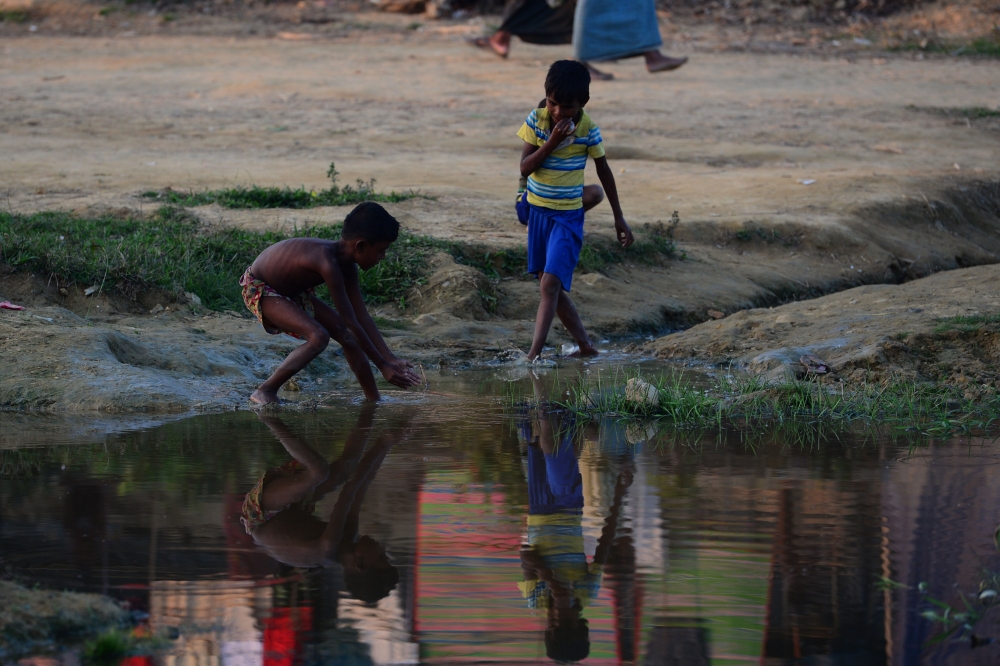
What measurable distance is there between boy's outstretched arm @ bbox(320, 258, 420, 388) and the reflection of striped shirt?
1.25 metres

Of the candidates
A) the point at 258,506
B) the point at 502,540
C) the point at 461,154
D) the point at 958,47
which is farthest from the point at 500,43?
A: the point at 502,540

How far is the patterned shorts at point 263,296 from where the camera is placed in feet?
15.8

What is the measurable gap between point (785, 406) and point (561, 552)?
211 centimetres

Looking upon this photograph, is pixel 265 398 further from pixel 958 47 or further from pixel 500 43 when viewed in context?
pixel 958 47

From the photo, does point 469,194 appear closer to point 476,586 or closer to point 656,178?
point 656,178

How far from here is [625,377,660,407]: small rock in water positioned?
467 centimetres

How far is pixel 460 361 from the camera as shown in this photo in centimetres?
593

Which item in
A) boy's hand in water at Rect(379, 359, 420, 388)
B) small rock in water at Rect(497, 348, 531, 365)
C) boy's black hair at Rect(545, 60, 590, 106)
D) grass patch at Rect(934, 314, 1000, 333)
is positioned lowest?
small rock in water at Rect(497, 348, 531, 365)

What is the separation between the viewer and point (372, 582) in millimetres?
2701

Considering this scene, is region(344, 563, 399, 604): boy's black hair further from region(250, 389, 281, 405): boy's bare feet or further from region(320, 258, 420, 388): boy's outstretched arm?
region(250, 389, 281, 405): boy's bare feet

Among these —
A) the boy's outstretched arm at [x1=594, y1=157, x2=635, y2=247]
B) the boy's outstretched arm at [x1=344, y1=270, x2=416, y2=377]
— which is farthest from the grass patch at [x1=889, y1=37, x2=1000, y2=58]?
the boy's outstretched arm at [x1=344, y1=270, x2=416, y2=377]

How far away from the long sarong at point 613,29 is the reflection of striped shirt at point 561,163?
762 cm

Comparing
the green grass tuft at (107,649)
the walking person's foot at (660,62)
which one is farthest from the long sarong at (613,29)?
the green grass tuft at (107,649)

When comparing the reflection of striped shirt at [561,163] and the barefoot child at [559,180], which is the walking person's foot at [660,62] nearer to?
the barefoot child at [559,180]
